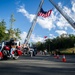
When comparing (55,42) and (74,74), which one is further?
(55,42)

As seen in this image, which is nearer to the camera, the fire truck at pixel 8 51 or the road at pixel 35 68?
the road at pixel 35 68

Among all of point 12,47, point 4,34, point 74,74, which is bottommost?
point 74,74

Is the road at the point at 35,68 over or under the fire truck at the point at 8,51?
under

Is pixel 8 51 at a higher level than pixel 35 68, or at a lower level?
higher

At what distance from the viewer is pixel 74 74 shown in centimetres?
1598

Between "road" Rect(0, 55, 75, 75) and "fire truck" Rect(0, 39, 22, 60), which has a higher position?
"fire truck" Rect(0, 39, 22, 60)

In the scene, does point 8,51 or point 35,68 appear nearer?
point 35,68

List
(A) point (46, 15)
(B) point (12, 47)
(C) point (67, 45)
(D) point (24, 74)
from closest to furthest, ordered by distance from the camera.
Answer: (D) point (24, 74) → (B) point (12, 47) → (A) point (46, 15) → (C) point (67, 45)

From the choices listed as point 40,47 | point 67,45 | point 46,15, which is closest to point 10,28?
point 46,15

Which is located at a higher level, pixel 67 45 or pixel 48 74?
pixel 67 45

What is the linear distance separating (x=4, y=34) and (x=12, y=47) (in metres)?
49.9

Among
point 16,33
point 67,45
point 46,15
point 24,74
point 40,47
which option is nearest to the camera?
point 24,74

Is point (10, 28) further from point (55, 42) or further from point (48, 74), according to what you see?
→ point (48, 74)

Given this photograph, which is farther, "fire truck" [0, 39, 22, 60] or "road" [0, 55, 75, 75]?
"fire truck" [0, 39, 22, 60]
